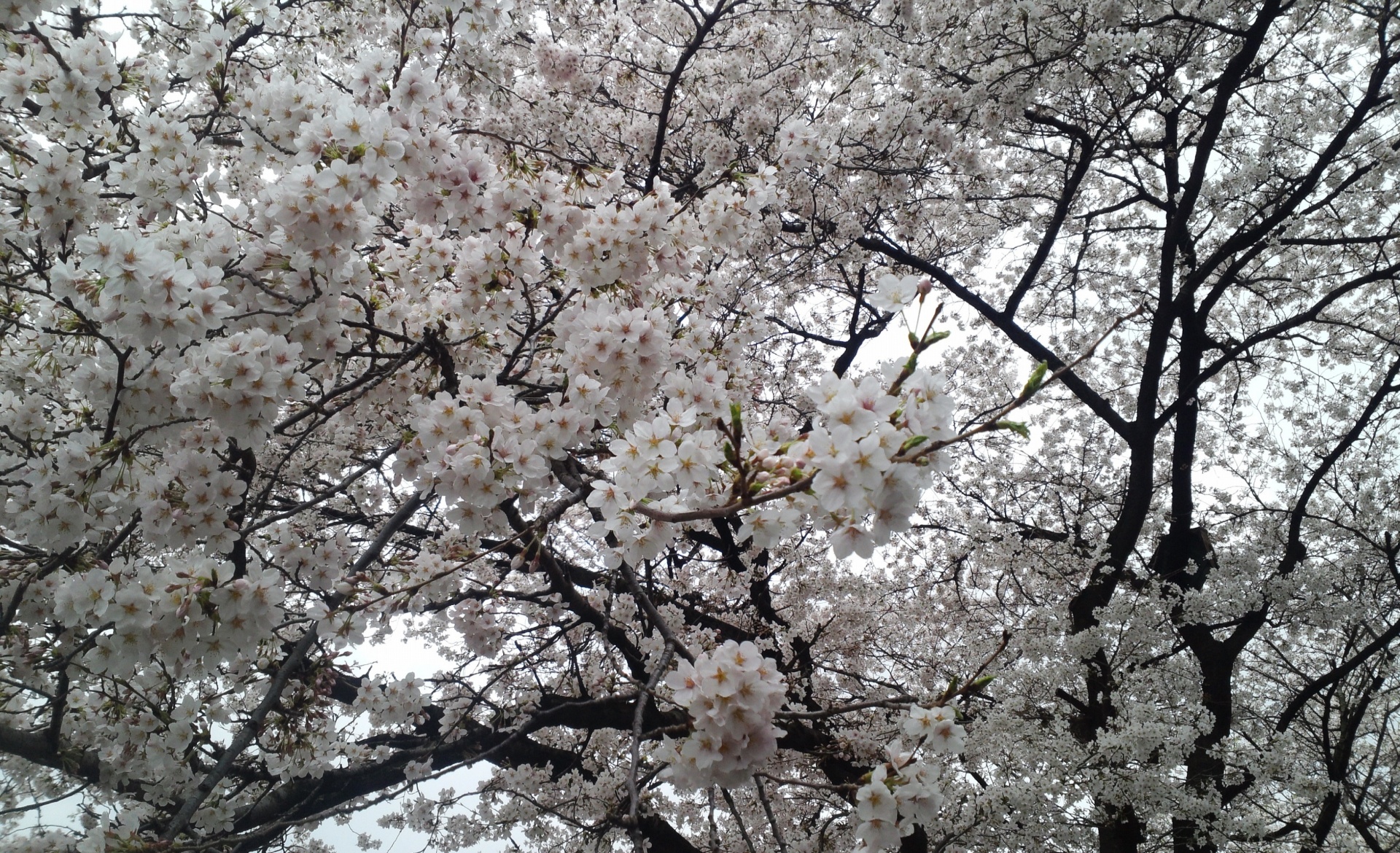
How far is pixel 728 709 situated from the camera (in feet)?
5.58

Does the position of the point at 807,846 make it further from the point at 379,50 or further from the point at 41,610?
the point at 379,50

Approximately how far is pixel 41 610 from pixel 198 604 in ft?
4.47

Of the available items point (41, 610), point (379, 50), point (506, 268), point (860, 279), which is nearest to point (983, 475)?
point (860, 279)

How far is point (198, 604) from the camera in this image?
1.80m

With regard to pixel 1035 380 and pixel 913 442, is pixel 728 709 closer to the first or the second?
pixel 913 442

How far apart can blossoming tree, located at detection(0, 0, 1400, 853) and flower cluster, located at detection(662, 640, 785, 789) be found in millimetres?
14

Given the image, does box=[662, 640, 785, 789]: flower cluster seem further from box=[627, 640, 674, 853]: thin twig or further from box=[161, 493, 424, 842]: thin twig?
box=[161, 493, 424, 842]: thin twig

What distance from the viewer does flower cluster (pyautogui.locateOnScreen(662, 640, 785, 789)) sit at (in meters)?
1.70

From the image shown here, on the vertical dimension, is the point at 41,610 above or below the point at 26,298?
below

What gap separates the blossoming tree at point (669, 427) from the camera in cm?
194

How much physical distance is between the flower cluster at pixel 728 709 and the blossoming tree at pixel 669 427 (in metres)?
0.01

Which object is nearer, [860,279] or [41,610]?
[41,610]

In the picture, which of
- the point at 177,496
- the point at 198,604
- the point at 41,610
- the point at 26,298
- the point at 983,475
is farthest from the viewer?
the point at 983,475

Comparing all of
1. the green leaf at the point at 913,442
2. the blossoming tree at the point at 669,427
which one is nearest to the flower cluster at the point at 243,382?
the blossoming tree at the point at 669,427
